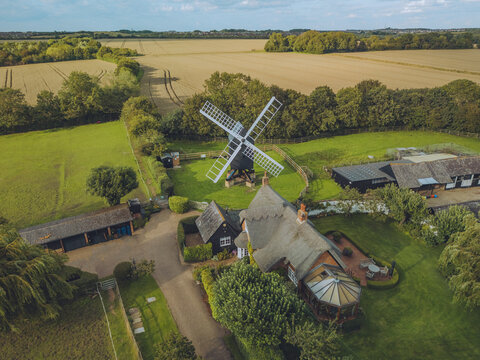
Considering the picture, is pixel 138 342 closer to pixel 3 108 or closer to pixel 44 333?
pixel 44 333

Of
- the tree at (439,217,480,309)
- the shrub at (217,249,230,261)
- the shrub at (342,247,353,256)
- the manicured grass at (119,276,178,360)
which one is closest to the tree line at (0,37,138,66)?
the shrub at (217,249,230,261)

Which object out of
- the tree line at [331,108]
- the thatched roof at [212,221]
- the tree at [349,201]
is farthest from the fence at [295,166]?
the thatched roof at [212,221]

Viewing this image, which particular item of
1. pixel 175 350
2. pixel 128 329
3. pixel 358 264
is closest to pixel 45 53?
pixel 128 329

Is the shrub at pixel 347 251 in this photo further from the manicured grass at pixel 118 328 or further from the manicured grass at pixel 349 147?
the manicured grass at pixel 118 328

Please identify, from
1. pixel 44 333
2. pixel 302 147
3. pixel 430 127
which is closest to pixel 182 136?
pixel 302 147

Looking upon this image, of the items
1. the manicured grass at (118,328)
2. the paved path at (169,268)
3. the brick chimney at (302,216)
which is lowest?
the manicured grass at (118,328)

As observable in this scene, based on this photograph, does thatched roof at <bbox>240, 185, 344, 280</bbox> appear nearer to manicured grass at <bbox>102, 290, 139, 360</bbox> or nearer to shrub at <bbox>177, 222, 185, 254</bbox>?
shrub at <bbox>177, 222, 185, 254</bbox>
